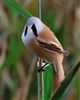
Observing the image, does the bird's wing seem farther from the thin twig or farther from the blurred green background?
the blurred green background

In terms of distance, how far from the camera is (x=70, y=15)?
6.91 feet

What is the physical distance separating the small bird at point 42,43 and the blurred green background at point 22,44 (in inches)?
27.5

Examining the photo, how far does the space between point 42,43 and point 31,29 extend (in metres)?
0.04

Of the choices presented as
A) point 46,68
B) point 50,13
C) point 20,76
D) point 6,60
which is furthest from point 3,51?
point 46,68

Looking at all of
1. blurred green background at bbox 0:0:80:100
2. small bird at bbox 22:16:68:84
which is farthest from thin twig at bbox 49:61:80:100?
blurred green background at bbox 0:0:80:100

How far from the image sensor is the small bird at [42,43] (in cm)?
70

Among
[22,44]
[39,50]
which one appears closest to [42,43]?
[39,50]

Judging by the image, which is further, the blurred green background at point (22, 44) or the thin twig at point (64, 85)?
the blurred green background at point (22, 44)

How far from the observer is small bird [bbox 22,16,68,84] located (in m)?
0.70

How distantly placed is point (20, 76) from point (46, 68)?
3.04 feet

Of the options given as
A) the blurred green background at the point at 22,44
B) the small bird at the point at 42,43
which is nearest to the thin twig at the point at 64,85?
the small bird at the point at 42,43

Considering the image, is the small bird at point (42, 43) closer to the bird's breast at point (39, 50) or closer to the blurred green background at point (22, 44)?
the bird's breast at point (39, 50)

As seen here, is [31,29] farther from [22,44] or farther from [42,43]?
[22,44]

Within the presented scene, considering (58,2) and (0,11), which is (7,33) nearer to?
(0,11)
